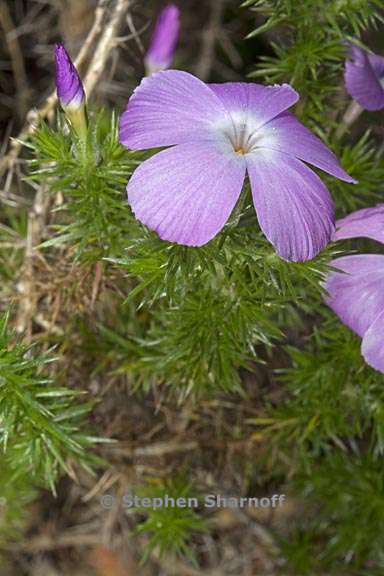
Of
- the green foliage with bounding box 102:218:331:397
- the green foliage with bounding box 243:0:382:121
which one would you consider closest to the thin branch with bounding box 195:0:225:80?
the green foliage with bounding box 243:0:382:121

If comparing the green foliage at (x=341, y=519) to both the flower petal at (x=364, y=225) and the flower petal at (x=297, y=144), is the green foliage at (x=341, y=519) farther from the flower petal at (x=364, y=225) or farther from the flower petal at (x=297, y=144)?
the flower petal at (x=297, y=144)

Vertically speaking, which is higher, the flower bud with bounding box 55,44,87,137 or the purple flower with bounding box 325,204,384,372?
the flower bud with bounding box 55,44,87,137

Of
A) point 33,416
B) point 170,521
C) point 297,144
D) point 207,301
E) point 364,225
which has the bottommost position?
point 170,521

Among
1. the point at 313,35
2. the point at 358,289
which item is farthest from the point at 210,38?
the point at 358,289

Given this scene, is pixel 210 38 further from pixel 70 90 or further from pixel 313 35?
pixel 70 90

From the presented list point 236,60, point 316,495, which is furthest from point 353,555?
point 236,60

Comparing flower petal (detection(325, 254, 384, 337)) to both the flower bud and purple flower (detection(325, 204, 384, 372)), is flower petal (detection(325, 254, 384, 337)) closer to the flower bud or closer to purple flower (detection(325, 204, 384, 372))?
purple flower (detection(325, 204, 384, 372))

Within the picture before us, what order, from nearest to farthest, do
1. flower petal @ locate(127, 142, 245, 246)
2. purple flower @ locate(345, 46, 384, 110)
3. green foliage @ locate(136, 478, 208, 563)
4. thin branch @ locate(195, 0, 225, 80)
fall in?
flower petal @ locate(127, 142, 245, 246) < purple flower @ locate(345, 46, 384, 110) < green foliage @ locate(136, 478, 208, 563) < thin branch @ locate(195, 0, 225, 80)
